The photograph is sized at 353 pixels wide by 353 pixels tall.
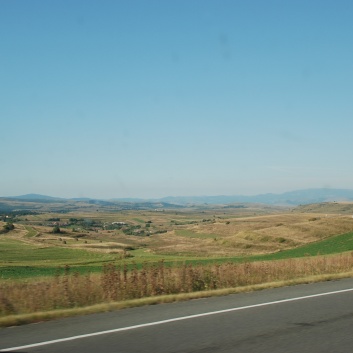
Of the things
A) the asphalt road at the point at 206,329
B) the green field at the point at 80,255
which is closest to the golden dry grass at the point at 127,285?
the asphalt road at the point at 206,329

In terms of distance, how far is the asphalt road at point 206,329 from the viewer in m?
7.26

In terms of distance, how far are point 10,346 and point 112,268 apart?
20.2 feet

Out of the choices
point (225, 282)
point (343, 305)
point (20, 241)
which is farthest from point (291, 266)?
point (20, 241)

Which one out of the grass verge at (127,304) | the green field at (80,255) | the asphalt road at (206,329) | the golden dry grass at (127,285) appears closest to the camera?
the asphalt road at (206,329)

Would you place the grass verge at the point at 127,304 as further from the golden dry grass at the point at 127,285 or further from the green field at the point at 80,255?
the green field at the point at 80,255

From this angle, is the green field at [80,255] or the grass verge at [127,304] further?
the green field at [80,255]

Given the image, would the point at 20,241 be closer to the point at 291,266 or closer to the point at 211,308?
the point at 291,266

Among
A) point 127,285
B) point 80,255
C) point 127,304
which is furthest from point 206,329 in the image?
point 80,255

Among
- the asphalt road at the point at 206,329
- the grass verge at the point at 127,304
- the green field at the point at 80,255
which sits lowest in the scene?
the green field at the point at 80,255

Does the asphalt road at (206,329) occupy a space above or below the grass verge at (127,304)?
above

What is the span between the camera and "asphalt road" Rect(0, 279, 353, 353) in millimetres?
7258

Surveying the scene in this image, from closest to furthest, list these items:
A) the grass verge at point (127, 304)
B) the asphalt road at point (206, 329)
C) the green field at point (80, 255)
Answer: the asphalt road at point (206, 329) < the grass verge at point (127, 304) < the green field at point (80, 255)

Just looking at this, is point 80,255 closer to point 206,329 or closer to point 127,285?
point 127,285

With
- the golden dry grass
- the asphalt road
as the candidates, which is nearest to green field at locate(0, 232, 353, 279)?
the golden dry grass
